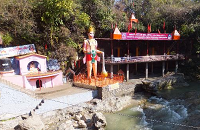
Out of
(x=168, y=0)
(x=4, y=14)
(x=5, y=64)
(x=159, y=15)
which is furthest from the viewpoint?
(x=168, y=0)

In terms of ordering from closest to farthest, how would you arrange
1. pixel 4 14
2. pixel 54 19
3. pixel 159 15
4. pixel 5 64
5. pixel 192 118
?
pixel 192 118, pixel 5 64, pixel 4 14, pixel 54 19, pixel 159 15

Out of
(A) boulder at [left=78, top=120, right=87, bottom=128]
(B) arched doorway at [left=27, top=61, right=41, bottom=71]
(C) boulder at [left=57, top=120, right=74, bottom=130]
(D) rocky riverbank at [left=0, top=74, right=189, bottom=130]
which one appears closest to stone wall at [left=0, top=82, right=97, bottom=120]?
(D) rocky riverbank at [left=0, top=74, right=189, bottom=130]

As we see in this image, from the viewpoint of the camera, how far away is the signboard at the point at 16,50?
50.9 feet

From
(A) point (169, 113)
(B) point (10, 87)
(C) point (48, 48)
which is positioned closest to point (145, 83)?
(A) point (169, 113)

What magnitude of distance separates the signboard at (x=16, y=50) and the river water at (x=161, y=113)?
10.2 meters

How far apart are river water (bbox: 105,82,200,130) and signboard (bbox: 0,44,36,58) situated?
10239 millimetres

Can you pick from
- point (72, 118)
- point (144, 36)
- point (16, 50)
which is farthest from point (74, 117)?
point (144, 36)

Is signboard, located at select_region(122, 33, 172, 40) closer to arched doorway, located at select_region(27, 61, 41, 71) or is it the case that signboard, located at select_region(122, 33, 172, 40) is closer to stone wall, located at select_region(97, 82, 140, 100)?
stone wall, located at select_region(97, 82, 140, 100)

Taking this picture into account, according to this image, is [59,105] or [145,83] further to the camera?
[145,83]

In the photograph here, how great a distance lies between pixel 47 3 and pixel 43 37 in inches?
148

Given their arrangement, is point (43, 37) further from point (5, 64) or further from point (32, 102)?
point (32, 102)

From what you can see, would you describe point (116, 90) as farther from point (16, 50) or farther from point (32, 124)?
point (16, 50)

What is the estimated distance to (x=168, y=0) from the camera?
99.7 feet

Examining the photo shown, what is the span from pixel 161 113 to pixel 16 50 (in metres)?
15.0
